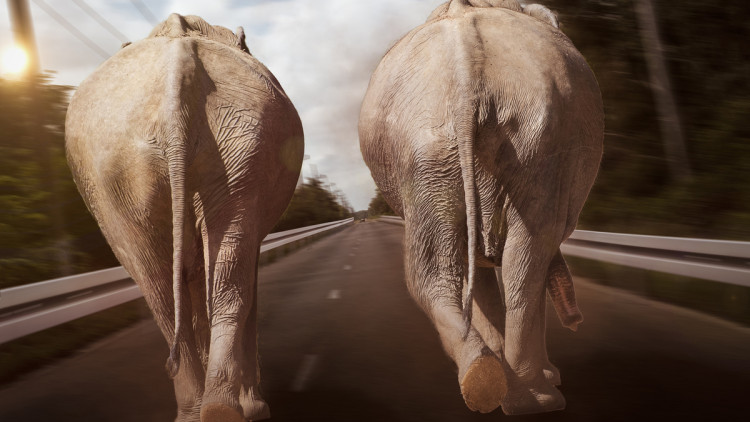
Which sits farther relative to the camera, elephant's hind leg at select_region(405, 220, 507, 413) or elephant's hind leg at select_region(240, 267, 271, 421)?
elephant's hind leg at select_region(240, 267, 271, 421)

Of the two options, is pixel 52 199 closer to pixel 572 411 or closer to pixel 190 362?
pixel 190 362

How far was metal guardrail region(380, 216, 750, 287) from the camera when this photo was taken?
635 centimetres

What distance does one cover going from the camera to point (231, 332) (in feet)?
12.7

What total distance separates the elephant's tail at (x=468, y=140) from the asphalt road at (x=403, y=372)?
0.97 meters

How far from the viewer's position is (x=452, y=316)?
12.2ft

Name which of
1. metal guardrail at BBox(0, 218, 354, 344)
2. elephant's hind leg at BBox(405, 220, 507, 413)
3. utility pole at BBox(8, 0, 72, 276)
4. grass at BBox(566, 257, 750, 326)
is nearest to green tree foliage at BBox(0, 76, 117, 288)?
utility pole at BBox(8, 0, 72, 276)

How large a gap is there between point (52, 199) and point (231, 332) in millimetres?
6537

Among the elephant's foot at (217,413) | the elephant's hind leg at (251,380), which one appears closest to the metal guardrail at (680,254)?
the elephant's hind leg at (251,380)

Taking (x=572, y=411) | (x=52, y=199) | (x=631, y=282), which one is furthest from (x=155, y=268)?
(x=631, y=282)

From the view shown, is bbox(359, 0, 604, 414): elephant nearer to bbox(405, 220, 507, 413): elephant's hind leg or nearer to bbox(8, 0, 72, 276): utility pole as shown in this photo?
bbox(405, 220, 507, 413): elephant's hind leg

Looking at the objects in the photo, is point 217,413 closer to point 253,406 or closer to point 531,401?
point 253,406

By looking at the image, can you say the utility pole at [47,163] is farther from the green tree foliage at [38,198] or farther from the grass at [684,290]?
the grass at [684,290]

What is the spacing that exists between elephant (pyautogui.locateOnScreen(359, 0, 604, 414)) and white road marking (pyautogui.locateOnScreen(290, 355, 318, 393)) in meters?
1.52

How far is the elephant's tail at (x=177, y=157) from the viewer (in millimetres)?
3652
